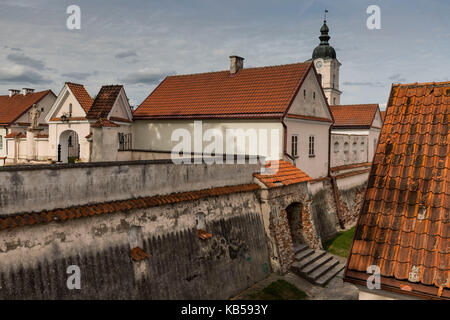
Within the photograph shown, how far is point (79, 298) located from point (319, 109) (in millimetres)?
16724

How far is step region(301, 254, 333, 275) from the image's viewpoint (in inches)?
543

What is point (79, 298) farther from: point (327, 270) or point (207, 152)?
point (207, 152)

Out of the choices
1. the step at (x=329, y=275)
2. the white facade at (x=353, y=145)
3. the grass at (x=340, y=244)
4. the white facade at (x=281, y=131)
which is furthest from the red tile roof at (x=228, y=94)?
the step at (x=329, y=275)

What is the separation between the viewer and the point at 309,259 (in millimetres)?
14680

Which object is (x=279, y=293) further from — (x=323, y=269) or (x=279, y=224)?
(x=323, y=269)

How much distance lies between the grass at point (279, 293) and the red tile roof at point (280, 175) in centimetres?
372

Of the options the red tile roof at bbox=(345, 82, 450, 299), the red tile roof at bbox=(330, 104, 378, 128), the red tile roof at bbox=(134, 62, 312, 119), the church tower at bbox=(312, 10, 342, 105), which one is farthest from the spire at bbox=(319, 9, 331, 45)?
the red tile roof at bbox=(345, 82, 450, 299)

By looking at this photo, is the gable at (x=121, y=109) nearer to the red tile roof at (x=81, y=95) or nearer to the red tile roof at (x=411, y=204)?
the red tile roof at (x=81, y=95)

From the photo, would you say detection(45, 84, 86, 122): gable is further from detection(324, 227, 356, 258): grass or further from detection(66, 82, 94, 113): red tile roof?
detection(324, 227, 356, 258): grass

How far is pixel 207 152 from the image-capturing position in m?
19.5

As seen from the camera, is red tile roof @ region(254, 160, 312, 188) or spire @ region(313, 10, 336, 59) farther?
spire @ region(313, 10, 336, 59)

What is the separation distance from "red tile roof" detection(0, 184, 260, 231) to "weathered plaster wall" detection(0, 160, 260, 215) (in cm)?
15

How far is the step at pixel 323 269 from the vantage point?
13661 mm

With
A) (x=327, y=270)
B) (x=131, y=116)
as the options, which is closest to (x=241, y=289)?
(x=327, y=270)
